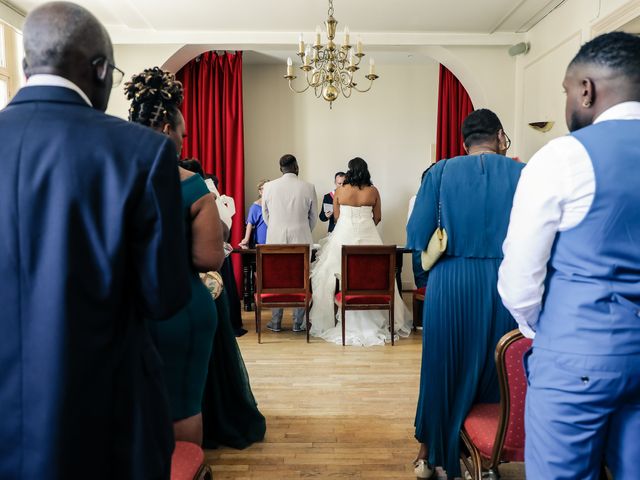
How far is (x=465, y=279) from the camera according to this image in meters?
2.10

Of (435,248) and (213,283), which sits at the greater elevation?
(435,248)

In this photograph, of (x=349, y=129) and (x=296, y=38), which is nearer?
(x=296, y=38)

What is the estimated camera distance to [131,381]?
3.15 ft

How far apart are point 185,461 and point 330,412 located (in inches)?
68.4

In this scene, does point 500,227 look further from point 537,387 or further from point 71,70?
point 71,70

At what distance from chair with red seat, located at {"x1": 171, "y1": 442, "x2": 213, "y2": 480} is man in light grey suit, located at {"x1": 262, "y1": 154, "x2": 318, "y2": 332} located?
11.8 ft

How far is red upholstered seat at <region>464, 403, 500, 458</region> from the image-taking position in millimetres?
1760

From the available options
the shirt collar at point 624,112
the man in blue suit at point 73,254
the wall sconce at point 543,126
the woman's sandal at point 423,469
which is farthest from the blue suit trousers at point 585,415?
the wall sconce at point 543,126

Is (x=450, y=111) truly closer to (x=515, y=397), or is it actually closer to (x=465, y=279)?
(x=465, y=279)

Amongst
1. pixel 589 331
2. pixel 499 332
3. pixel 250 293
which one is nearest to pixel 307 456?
pixel 499 332

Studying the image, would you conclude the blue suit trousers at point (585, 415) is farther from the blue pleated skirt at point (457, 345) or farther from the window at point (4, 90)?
the window at point (4, 90)

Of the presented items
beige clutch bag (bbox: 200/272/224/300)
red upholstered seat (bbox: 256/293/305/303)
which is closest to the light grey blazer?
red upholstered seat (bbox: 256/293/305/303)

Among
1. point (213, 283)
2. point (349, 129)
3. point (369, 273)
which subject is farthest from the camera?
point (349, 129)

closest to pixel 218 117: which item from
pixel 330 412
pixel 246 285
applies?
pixel 246 285
